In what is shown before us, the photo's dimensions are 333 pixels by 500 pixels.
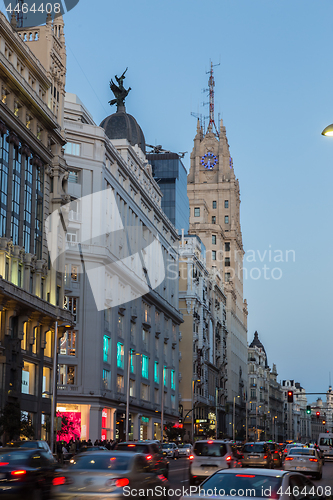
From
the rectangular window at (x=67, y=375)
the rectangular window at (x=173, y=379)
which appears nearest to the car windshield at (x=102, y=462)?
the rectangular window at (x=67, y=375)

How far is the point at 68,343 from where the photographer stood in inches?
2584

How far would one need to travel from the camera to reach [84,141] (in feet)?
230

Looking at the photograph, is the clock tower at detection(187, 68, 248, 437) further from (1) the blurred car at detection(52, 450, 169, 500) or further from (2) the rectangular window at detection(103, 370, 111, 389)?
(1) the blurred car at detection(52, 450, 169, 500)

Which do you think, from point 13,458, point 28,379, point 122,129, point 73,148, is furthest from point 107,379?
point 13,458

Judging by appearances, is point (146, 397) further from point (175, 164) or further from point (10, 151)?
point (175, 164)

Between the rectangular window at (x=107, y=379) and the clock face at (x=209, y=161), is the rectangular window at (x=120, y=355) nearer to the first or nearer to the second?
the rectangular window at (x=107, y=379)

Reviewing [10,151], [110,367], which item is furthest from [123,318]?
[10,151]

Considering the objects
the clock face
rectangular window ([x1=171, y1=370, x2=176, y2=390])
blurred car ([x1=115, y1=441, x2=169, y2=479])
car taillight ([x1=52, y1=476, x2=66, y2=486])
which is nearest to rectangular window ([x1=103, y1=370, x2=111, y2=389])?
rectangular window ([x1=171, y1=370, x2=176, y2=390])

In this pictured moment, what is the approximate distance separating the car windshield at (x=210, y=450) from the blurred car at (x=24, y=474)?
834 cm

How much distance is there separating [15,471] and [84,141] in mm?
55393

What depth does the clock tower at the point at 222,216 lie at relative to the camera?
15775 centimetres

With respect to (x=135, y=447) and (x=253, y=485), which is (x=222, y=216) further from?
(x=253, y=485)

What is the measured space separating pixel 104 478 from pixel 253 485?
470 cm

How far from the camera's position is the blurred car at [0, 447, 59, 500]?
1706 centimetres
